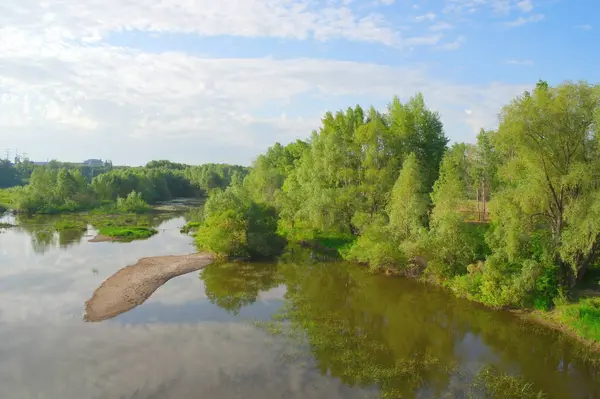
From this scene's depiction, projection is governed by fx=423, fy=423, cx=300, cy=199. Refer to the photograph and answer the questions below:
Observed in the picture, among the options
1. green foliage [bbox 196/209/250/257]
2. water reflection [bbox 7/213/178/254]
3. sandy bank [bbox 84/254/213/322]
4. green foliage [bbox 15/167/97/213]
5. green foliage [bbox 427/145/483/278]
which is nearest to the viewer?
sandy bank [bbox 84/254/213/322]

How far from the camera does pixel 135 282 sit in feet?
116

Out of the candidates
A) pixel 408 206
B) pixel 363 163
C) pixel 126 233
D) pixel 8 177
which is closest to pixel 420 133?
pixel 363 163

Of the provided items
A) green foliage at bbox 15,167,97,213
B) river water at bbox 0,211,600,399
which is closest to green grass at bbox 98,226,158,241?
river water at bbox 0,211,600,399

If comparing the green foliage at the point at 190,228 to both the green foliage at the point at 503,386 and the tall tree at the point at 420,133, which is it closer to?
the tall tree at the point at 420,133

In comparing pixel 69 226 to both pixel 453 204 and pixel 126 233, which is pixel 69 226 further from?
pixel 453 204

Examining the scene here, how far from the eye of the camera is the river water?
19.6 m

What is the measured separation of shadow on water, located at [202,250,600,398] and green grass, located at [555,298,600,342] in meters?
1.07

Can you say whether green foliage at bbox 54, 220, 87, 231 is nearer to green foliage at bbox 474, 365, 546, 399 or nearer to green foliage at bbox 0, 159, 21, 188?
green foliage at bbox 474, 365, 546, 399

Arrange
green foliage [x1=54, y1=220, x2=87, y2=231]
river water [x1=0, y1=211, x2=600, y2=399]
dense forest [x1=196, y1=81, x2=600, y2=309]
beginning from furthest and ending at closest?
1. green foliage [x1=54, y1=220, x2=87, y2=231]
2. dense forest [x1=196, y1=81, x2=600, y2=309]
3. river water [x1=0, y1=211, x2=600, y2=399]

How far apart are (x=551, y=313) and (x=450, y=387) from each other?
39.6 ft

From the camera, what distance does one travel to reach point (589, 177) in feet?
86.8

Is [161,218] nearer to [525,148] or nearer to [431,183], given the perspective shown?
[431,183]

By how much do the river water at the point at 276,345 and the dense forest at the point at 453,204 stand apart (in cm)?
322

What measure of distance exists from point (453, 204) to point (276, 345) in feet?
64.8
